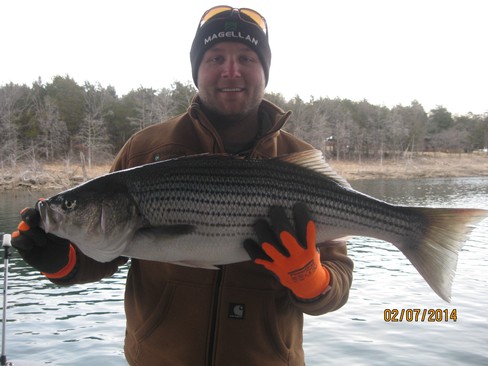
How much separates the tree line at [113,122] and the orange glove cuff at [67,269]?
38.7 metres

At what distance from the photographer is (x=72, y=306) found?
33.1ft

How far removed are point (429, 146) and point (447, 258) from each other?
84.5 m

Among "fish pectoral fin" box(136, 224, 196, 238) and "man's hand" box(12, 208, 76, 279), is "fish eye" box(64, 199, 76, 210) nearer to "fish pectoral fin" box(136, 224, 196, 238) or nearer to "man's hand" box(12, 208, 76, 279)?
"man's hand" box(12, 208, 76, 279)

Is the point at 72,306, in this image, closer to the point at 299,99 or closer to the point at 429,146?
the point at 299,99

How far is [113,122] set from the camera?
4944cm

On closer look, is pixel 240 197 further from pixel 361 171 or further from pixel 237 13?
pixel 361 171

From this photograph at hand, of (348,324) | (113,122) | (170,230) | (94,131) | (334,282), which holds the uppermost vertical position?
(113,122)

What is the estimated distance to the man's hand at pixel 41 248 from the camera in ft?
9.38

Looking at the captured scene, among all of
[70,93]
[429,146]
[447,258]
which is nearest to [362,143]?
[429,146]

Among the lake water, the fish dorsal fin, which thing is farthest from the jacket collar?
the lake water

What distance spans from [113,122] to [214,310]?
49.2 metres
